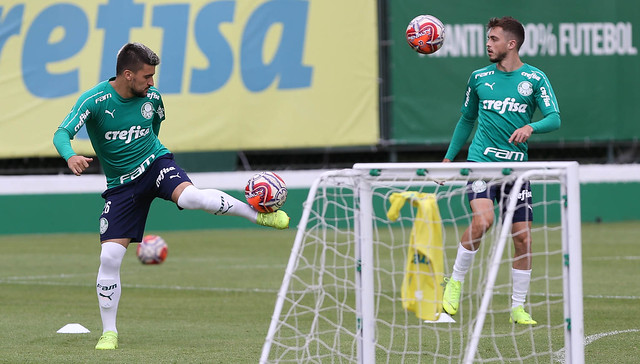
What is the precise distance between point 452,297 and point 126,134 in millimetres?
2639

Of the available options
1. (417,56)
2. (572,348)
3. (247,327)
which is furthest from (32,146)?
(572,348)

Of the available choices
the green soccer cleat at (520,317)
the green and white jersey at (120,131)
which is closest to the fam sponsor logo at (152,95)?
the green and white jersey at (120,131)

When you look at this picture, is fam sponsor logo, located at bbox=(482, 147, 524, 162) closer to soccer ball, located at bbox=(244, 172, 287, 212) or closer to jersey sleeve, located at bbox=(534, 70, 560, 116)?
jersey sleeve, located at bbox=(534, 70, 560, 116)

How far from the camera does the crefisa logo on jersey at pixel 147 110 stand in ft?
24.1

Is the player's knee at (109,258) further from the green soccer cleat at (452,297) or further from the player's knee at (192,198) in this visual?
the green soccer cleat at (452,297)

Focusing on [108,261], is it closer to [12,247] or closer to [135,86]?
[135,86]

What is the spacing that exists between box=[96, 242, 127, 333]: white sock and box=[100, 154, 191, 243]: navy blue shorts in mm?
92

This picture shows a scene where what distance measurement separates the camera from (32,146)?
62.2 ft

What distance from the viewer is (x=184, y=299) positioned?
10.2m

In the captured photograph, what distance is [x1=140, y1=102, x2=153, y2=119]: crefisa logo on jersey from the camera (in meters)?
7.35

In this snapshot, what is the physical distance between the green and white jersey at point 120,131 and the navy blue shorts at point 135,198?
59 mm

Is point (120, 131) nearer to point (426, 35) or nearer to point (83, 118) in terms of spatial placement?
point (83, 118)

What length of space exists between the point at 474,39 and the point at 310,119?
10.7 feet

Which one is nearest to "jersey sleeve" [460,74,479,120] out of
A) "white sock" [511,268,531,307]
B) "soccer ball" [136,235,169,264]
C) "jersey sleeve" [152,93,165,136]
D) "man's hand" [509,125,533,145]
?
"man's hand" [509,125,533,145]
